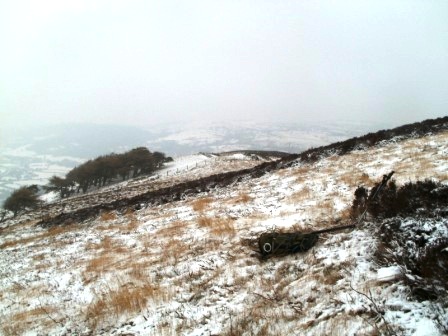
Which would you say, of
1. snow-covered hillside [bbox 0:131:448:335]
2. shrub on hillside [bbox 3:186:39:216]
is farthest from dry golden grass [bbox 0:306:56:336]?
shrub on hillside [bbox 3:186:39:216]

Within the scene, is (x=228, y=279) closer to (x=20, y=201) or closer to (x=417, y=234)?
(x=417, y=234)

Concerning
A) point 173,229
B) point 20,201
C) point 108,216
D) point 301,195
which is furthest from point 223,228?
point 20,201

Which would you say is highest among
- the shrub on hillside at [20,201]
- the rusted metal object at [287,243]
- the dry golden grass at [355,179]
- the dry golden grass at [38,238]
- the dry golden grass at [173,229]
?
the dry golden grass at [355,179]

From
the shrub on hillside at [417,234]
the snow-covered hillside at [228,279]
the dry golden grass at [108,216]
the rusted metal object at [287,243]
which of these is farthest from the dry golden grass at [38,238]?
A: the shrub on hillside at [417,234]

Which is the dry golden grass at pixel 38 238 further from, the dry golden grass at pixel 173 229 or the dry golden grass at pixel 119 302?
the dry golden grass at pixel 119 302

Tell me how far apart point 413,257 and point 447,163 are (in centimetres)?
1015

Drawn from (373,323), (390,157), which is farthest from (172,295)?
(390,157)

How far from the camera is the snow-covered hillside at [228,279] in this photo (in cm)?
435

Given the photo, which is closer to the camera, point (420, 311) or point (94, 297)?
point (420, 311)

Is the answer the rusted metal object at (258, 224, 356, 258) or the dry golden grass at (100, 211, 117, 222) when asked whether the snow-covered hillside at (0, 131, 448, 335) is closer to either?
the rusted metal object at (258, 224, 356, 258)

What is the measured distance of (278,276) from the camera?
20.3 feet

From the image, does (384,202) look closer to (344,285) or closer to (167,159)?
(344,285)

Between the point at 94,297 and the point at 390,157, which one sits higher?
the point at 390,157

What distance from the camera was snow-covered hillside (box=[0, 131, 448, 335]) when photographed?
4.35 metres
